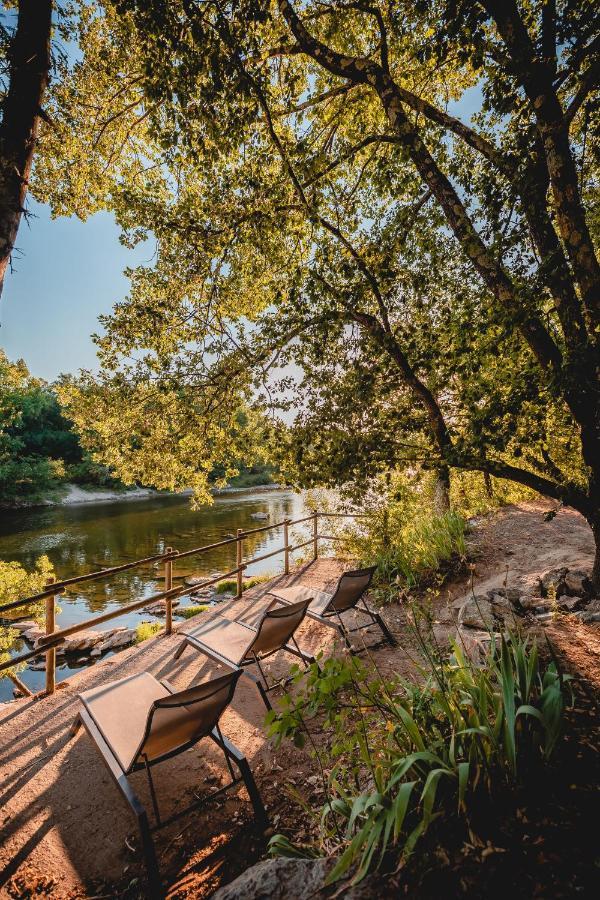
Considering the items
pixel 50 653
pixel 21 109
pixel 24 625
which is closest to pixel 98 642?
pixel 24 625

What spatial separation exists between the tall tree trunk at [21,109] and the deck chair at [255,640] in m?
3.50

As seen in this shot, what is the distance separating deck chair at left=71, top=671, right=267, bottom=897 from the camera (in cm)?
228

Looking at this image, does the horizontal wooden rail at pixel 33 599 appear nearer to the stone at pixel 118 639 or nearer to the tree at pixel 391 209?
the tree at pixel 391 209

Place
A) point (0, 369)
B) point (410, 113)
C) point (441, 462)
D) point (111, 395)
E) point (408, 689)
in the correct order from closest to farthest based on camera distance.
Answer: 1. point (408, 689)
2. point (441, 462)
3. point (410, 113)
4. point (111, 395)
5. point (0, 369)

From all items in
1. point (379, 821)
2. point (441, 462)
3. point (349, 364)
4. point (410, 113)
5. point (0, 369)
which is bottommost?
point (379, 821)

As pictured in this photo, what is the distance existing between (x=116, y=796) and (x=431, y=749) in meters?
2.45

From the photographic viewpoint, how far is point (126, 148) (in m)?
5.59

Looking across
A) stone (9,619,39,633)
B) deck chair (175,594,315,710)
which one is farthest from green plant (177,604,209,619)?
deck chair (175,594,315,710)

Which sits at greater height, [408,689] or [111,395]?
[111,395]

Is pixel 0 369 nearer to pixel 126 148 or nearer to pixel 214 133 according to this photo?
pixel 126 148

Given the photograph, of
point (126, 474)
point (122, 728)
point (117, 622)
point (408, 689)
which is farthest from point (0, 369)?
point (408, 689)

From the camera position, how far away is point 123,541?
75.0 feet

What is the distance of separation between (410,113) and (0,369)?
2639cm

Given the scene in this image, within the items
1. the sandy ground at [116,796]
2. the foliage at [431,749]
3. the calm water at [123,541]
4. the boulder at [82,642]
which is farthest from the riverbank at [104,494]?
the foliage at [431,749]
